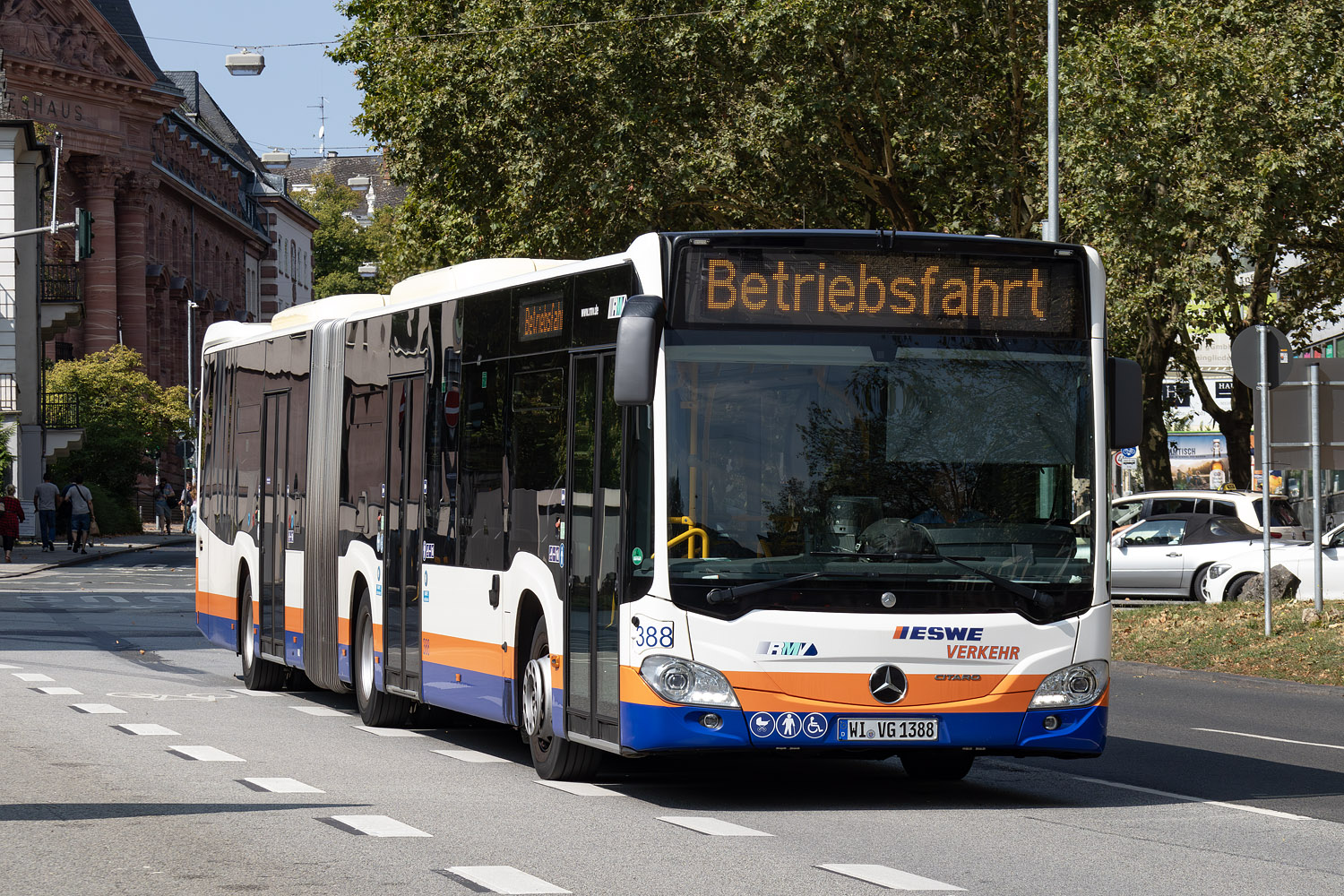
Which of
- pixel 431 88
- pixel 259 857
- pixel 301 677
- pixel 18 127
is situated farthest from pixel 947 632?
pixel 18 127

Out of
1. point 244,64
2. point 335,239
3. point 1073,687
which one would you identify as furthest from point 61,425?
point 335,239

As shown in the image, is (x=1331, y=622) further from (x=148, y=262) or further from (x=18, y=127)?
(x=148, y=262)

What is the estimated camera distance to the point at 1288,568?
26.4 m

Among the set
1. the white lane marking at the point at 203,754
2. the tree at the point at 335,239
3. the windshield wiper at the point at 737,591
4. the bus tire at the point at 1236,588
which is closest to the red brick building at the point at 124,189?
the tree at the point at 335,239

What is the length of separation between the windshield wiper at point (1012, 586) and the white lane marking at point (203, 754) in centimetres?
428

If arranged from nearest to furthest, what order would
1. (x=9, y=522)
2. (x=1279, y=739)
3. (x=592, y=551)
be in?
1. (x=592, y=551)
2. (x=1279, y=739)
3. (x=9, y=522)

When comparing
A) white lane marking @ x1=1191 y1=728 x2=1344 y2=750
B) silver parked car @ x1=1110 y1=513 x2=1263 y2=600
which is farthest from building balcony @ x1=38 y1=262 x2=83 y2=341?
white lane marking @ x1=1191 y1=728 x2=1344 y2=750

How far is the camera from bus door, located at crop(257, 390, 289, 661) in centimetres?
1681

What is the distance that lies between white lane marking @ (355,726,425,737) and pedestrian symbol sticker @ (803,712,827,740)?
14.9 ft

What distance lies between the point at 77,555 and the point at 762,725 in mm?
40108

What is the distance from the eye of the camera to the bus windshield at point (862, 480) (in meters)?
Answer: 10.1

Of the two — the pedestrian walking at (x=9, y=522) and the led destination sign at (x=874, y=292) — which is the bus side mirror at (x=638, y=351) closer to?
the led destination sign at (x=874, y=292)

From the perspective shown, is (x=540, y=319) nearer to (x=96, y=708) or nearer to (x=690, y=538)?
(x=690, y=538)

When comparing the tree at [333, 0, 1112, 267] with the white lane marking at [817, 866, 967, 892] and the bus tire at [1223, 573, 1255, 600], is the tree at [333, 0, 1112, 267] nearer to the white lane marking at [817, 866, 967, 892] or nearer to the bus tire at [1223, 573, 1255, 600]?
the bus tire at [1223, 573, 1255, 600]
